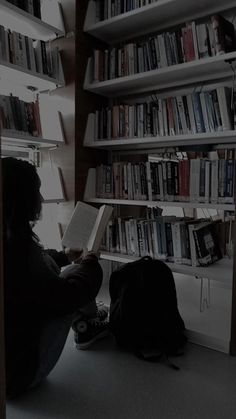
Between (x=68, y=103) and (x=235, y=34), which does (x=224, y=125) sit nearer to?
(x=235, y=34)

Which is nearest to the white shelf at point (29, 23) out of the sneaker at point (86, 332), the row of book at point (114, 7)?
the row of book at point (114, 7)

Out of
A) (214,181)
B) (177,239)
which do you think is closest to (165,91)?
(214,181)

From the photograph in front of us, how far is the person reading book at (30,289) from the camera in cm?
113

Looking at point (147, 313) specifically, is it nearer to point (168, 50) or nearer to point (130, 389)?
point (130, 389)

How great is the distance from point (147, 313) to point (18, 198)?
3.23 ft

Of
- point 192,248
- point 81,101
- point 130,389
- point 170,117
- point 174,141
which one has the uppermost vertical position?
point 81,101

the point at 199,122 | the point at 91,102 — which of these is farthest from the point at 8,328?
the point at 91,102

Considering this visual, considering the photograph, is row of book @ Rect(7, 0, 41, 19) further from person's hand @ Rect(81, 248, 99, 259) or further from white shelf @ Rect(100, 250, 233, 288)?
white shelf @ Rect(100, 250, 233, 288)

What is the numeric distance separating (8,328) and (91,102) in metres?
1.68

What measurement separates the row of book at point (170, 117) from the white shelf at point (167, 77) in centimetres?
14

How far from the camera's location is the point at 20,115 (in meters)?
2.01

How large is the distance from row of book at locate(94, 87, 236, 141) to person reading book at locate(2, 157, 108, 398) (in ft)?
3.33

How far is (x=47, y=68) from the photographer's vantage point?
2.16 meters

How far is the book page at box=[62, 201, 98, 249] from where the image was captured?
4.71ft
